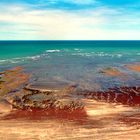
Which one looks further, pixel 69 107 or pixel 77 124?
pixel 69 107

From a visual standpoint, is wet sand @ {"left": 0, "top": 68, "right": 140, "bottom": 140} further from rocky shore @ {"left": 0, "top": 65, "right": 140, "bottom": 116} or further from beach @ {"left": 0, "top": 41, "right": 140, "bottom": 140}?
rocky shore @ {"left": 0, "top": 65, "right": 140, "bottom": 116}

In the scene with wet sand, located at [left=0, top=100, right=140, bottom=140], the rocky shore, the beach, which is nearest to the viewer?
wet sand, located at [left=0, top=100, right=140, bottom=140]

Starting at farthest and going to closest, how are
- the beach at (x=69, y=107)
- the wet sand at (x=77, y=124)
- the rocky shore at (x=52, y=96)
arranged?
the rocky shore at (x=52, y=96) < the beach at (x=69, y=107) < the wet sand at (x=77, y=124)

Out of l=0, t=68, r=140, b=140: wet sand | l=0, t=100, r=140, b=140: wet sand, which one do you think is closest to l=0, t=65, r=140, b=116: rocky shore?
l=0, t=68, r=140, b=140: wet sand

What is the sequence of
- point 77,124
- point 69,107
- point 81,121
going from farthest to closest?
point 69,107
point 81,121
point 77,124

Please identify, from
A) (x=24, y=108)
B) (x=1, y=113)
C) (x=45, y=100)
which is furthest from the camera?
(x=45, y=100)

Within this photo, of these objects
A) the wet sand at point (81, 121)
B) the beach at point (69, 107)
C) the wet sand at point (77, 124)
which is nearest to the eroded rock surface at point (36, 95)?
the beach at point (69, 107)

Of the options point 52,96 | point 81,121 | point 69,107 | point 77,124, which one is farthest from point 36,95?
point 77,124

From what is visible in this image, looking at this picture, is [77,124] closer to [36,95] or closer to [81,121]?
[81,121]

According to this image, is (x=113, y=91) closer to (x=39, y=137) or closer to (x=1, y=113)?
(x=1, y=113)

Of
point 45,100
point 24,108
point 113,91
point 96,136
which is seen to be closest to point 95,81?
point 113,91

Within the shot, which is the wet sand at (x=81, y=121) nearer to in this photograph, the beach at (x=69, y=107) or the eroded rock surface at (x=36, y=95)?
the beach at (x=69, y=107)
